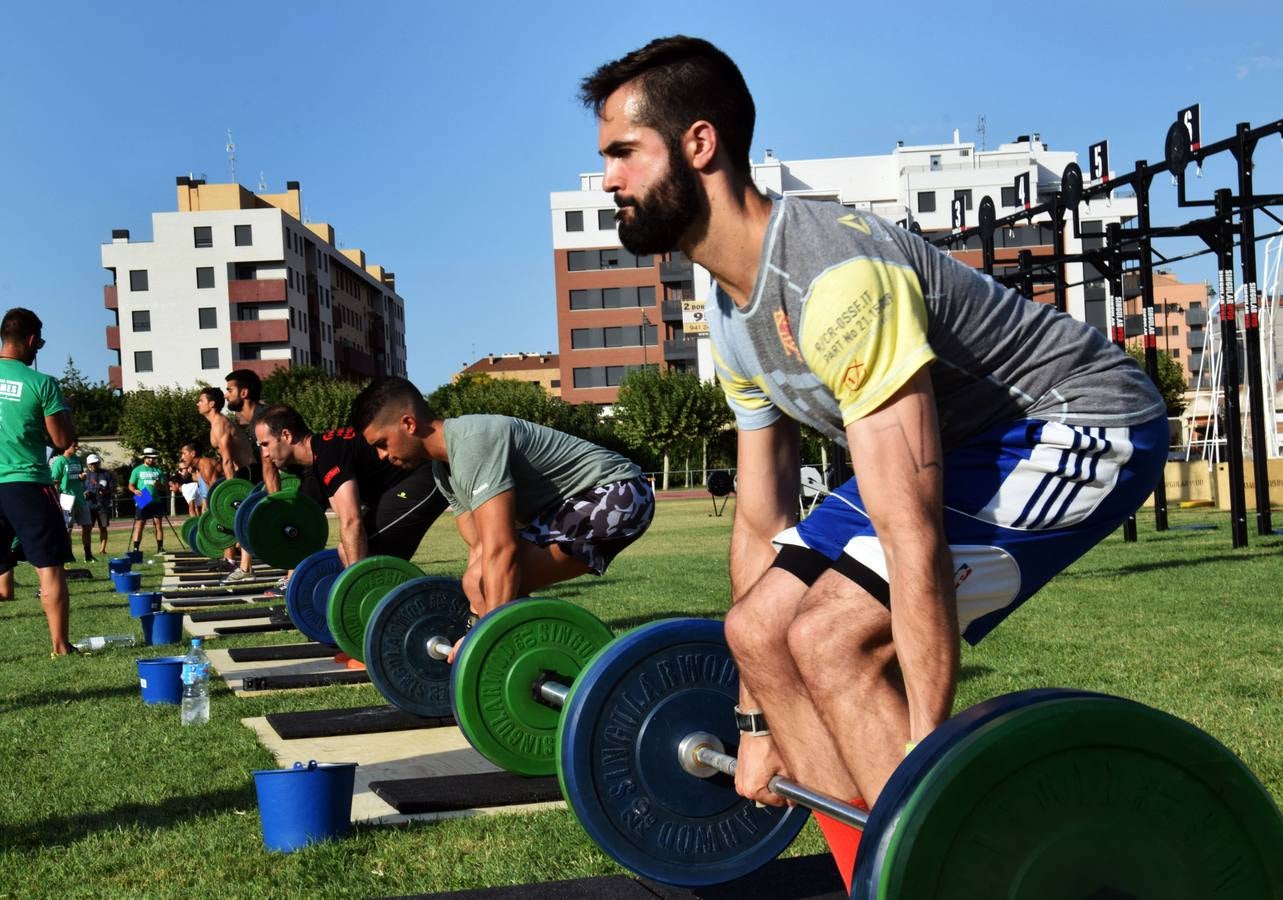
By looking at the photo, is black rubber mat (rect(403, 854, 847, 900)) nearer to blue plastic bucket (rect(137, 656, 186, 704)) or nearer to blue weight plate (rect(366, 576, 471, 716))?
blue weight plate (rect(366, 576, 471, 716))

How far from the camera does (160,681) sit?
6.59m

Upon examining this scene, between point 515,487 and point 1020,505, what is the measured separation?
328cm

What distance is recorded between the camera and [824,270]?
2182 mm

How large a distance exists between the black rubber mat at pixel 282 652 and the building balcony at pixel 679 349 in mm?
62303

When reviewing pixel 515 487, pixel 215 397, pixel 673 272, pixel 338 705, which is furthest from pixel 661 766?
pixel 673 272

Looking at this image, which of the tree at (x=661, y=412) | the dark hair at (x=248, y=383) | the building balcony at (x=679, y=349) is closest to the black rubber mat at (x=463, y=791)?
the dark hair at (x=248, y=383)

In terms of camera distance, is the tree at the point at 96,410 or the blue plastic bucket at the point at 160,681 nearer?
the blue plastic bucket at the point at 160,681

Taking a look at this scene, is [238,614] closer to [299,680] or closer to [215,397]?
[215,397]

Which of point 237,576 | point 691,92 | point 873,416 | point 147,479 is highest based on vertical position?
point 691,92

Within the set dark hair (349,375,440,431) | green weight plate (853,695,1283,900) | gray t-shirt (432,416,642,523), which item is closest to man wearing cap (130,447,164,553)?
gray t-shirt (432,416,642,523)

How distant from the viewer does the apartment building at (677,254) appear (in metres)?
67.7

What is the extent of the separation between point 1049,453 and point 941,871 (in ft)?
3.01

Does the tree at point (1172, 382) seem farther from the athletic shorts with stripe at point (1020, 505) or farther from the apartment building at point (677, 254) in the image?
the athletic shorts with stripe at point (1020, 505)

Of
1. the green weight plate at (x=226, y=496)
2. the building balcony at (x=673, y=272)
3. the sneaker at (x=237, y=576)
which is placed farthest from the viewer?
the building balcony at (x=673, y=272)
